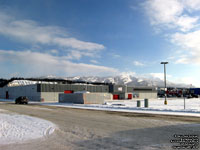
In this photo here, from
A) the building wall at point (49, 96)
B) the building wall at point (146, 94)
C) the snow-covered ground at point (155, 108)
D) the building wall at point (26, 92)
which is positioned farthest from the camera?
the building wall at point (146, 94)

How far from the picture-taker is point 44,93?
6284 cm

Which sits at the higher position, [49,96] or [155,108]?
[155,108]

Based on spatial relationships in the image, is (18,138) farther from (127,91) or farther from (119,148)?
(127,91)

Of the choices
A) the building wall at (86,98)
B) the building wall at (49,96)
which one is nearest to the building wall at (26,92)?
the building wall at (49,96)

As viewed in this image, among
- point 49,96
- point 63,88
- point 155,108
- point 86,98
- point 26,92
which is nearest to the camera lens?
point 155,108

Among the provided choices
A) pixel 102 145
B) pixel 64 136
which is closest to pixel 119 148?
pixel 102 145

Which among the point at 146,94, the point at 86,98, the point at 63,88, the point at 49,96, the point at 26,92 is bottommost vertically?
the point at 146,94

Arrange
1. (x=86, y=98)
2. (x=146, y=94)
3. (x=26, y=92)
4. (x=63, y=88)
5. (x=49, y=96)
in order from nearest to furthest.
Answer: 1. (x=86, y=98)
2. (x=49, y=96)
3. (x=63, y=88)
4. (x=26, y=92)
5. (x=146, y=94)

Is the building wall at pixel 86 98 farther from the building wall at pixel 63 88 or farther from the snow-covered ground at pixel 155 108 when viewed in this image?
the building wall at pixel 63 88

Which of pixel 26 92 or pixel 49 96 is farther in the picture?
pixel 26 92

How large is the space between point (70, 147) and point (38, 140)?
2.04 m

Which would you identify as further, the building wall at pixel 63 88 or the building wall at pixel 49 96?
the building wall at pixel 63 88

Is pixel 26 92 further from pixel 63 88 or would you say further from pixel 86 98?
pixel 86 98

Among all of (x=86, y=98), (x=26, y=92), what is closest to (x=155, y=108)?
(x=86, y=98)
